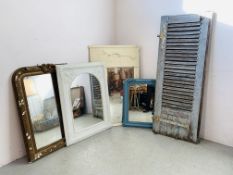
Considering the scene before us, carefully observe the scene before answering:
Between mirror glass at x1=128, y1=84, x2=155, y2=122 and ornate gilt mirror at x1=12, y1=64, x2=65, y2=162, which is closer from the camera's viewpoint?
ornate gilt mirror at x1=12, y1=64, x2=65, y2=162

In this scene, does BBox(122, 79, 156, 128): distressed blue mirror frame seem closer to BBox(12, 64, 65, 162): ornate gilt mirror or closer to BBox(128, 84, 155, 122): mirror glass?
BBox(128, 84, 155, 122): mirror glass

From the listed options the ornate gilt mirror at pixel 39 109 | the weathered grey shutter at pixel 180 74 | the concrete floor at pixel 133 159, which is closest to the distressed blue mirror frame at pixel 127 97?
the weathered grey shutter at pixel 180 74

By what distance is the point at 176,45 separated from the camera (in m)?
2.18

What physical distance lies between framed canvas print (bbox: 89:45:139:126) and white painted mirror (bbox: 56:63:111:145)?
12 cm

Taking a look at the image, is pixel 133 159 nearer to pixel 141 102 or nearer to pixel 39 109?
pixel 141 102

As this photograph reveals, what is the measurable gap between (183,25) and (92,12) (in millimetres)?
1018

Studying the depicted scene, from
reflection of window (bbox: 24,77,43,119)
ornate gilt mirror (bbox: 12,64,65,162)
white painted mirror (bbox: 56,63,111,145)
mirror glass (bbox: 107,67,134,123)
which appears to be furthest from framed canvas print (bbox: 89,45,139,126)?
reflection of window (bbox: 24,77,43,119)

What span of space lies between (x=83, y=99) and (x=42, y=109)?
50 centimetres

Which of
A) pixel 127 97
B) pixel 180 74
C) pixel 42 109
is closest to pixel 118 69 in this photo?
pixel 127 97

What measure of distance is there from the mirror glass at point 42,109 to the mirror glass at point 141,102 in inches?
34.4

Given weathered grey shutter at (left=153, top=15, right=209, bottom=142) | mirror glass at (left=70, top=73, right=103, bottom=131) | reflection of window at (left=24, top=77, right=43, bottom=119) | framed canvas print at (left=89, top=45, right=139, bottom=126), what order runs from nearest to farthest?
reflection of window at (left=24, top=77, right=43, bottom=119) < weathered grey shutter at (left=153, top=15, right=209, bottom=142) < mirror glass at (left=70, top=73, right=103, bottom=131) < framed canvas print at (left=89, top=45, right=139, bottom=126)

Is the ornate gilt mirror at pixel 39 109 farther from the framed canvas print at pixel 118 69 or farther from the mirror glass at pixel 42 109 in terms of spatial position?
the framed canvas print at pixel 118 69

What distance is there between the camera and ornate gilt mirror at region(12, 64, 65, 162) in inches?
72.7

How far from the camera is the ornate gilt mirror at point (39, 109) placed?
1846mm
